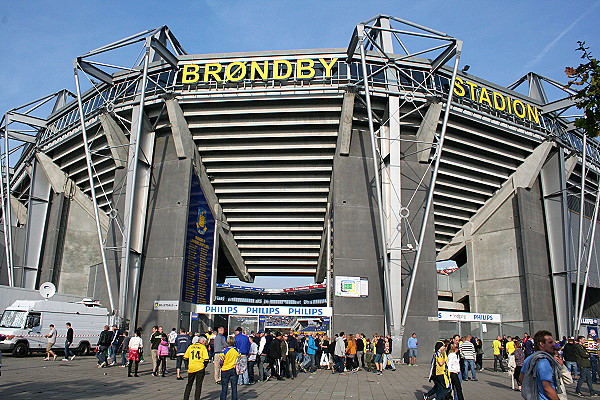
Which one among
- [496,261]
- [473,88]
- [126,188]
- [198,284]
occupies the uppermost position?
[473,88]

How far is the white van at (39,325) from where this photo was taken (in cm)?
1986

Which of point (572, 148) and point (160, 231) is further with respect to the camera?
point (572, 148)

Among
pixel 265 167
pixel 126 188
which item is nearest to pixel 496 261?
pixel 265 167

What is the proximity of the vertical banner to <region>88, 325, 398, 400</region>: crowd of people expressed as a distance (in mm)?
8553

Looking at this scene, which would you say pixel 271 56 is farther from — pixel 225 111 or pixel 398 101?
pixel 398 101

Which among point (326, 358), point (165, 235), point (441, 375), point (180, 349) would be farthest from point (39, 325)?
point (441, 375)

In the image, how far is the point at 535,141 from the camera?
31828 millimetres

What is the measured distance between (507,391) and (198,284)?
20.3 meters

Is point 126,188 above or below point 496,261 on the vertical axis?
above

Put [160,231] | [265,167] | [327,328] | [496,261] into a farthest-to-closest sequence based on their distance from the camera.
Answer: [496,261]
[265,167]
[160,231]
[327,328]

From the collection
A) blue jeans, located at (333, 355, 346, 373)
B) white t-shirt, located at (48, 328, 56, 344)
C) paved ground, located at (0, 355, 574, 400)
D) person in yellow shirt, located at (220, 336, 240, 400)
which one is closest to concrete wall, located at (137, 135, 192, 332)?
white t-shirt, located at (48, 328, 56, 344)

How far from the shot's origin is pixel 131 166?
1102 inches

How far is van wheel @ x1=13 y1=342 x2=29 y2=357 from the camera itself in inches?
781

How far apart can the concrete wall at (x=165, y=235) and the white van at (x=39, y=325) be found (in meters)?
4.74
